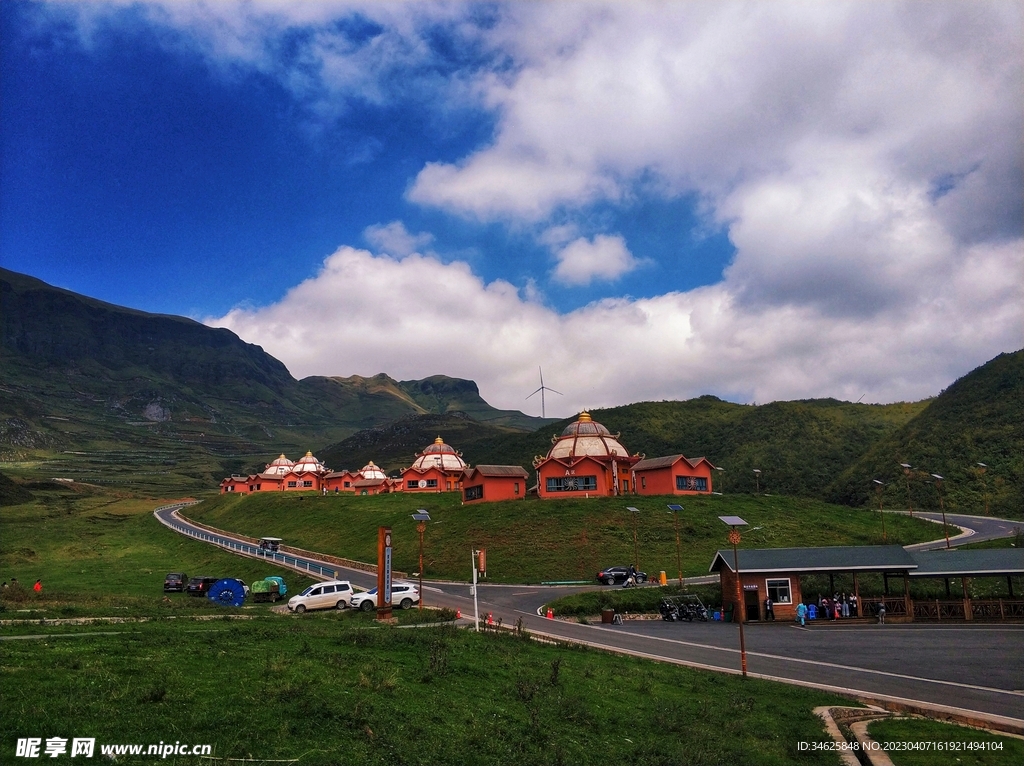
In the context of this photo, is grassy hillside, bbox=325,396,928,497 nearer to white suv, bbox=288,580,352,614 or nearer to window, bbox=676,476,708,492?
window, bbox=676,476,708,492

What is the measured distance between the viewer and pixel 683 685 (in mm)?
22984

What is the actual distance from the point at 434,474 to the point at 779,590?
78.7m

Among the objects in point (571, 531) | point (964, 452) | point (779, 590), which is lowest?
point (779, 590)

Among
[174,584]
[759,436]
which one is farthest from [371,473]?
[759,436]

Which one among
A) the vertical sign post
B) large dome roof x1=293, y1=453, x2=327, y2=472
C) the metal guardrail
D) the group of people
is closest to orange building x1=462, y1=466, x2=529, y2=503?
the metal guardrail

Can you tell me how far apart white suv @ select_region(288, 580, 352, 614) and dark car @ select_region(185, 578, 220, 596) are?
44.4 ft

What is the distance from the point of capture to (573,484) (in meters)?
84.8

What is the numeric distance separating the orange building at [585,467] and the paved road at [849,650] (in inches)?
1461

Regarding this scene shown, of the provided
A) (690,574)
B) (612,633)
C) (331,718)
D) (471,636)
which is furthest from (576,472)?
(331,718)

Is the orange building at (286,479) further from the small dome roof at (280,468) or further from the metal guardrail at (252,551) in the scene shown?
the metal guardrail at (252,551)

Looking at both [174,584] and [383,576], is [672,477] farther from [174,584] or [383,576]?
[383,576]

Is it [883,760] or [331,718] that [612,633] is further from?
[331,718]

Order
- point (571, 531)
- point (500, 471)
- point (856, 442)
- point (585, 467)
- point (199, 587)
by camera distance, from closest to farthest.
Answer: point (199, 587) < point (571, 531) < point (585, 467) < point (500, 471) < point (856, 442)

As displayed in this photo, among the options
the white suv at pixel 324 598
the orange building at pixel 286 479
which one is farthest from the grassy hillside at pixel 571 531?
the orange building at pixel 286 479
